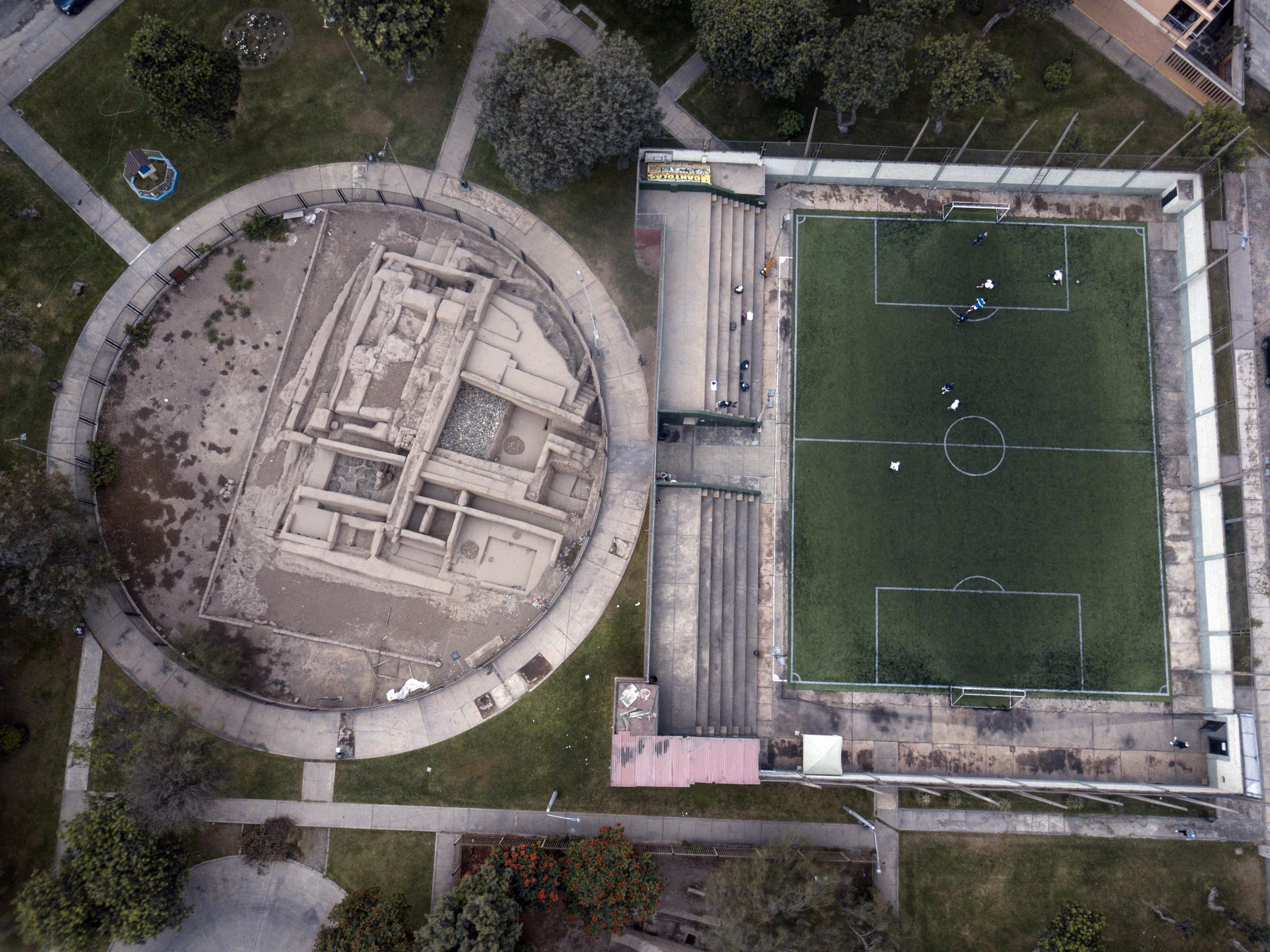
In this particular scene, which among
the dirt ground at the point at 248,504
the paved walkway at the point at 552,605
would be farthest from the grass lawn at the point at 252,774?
the dirt ground at the point at 248,504

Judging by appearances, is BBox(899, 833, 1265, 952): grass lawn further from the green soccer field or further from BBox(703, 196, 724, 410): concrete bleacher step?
BBox(703, 196, 724, 410): concrete bleacher step

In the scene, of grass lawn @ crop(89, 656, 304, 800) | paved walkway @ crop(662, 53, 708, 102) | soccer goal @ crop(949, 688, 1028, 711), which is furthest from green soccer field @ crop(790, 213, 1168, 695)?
grass lawn @ crop(89, 656, 304, 800)

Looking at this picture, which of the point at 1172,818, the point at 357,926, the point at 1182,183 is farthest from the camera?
the point at 1182,183

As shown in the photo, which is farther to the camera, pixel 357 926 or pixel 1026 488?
pixel 1026 488

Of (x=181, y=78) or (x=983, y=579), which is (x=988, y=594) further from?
(x=181, y=78)

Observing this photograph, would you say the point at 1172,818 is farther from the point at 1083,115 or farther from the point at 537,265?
the point at 537,265

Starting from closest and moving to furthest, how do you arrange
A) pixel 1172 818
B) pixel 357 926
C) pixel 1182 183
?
pixel 357 926, pixel 1172 818, pixel 1182 183

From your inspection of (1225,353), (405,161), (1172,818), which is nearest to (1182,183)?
(1225,353)
